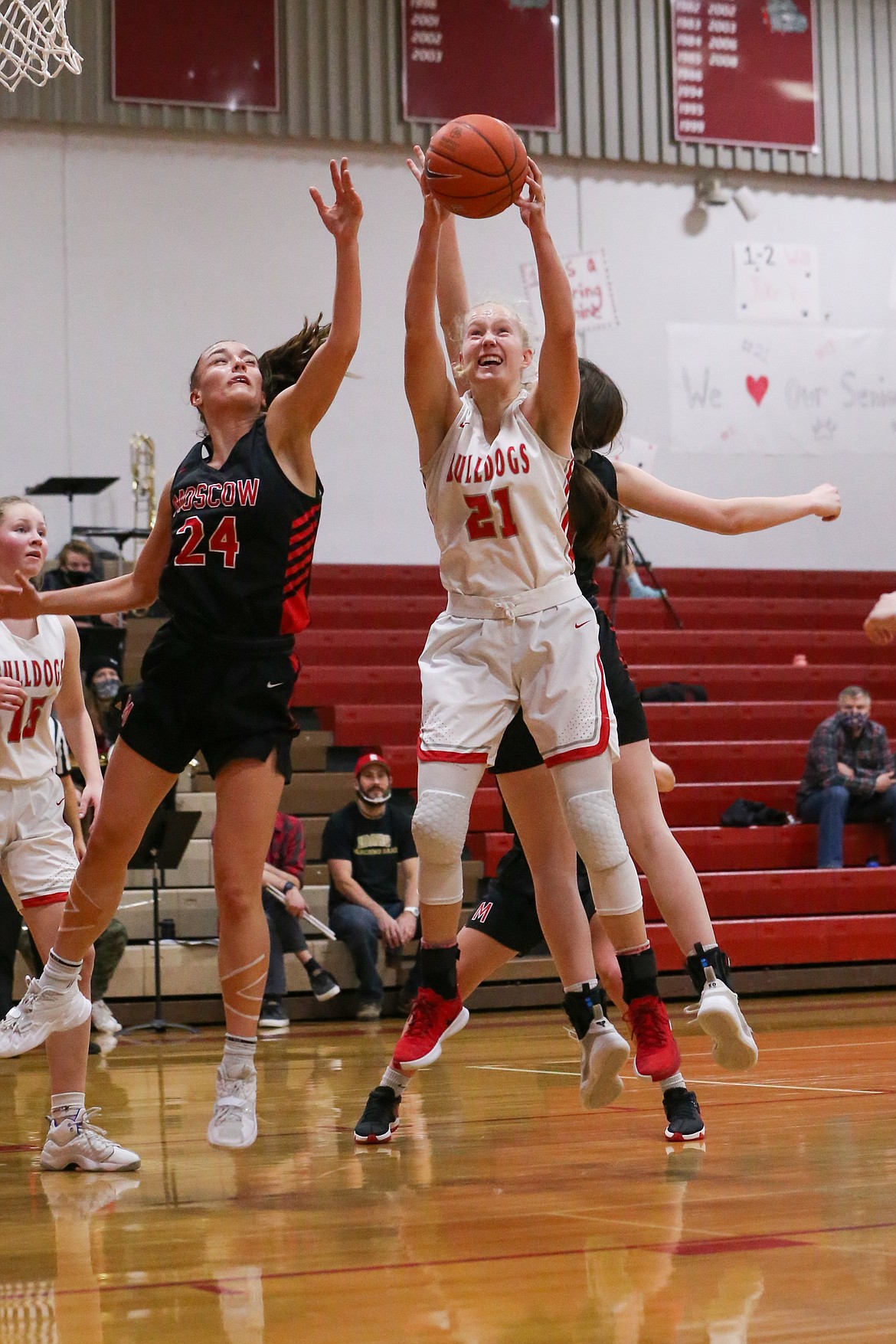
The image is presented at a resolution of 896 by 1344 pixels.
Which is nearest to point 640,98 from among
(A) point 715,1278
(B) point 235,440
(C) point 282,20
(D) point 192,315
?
(C) point 282,20

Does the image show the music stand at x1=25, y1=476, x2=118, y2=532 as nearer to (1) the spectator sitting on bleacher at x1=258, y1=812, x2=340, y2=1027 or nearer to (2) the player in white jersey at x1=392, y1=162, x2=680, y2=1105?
(1) the spectator sitting on bleacher at x1=258, y1=812, x2=340, y2=1027

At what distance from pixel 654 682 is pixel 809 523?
4.50 m

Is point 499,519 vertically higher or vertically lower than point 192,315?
lower

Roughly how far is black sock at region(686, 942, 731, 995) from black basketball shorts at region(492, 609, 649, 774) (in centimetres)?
54

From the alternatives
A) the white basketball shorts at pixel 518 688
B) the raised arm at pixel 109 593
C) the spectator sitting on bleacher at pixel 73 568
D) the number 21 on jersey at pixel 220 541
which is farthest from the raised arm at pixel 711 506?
the spectator sitting on bleacher at pixel 73 568

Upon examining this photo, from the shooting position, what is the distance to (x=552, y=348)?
12.1 feet

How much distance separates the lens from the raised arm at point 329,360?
359cm

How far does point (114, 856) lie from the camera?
3.61m

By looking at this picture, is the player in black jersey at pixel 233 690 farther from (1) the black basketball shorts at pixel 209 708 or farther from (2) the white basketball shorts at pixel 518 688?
(2) the white basketball shorts at pixel 518 688

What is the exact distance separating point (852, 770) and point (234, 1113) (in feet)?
22.6

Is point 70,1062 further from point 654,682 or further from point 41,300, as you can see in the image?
point 41,300

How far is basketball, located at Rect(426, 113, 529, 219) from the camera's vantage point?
3.68 metres

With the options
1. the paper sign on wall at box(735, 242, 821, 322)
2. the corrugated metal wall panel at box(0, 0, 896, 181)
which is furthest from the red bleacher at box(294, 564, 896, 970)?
the corrugated metal wall panel at box(0, 0, 896, 181)

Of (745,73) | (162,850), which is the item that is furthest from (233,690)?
(745,73)
